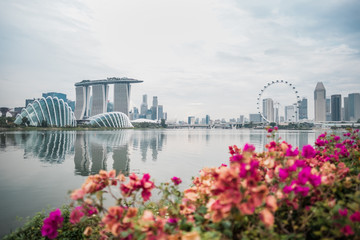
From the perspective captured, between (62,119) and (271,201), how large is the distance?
81.8 metres

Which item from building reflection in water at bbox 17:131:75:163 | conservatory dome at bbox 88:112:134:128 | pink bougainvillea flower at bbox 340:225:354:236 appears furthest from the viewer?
conservatory dome at bbox 88:112:134:128

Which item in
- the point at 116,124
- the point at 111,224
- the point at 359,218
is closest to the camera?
the point at 359,218

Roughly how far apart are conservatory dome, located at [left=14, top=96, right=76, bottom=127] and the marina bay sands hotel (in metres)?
38.2

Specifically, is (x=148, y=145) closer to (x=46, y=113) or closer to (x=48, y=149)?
(x=48, y=149)

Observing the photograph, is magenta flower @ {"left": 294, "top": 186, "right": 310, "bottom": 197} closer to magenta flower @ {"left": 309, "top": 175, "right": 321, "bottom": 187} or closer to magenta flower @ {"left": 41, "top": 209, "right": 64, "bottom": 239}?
magenta flower @ {"left": 309, "top": 175, "right": 321, "bottom": 187}

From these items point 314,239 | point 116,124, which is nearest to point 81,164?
point 314,239

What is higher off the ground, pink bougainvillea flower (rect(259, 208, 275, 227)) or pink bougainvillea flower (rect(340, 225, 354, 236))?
pink bougainvillea flower (rect(259, 208, 275, 227))

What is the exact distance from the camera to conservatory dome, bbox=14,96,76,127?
65250 mm

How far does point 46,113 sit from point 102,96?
1973 inches

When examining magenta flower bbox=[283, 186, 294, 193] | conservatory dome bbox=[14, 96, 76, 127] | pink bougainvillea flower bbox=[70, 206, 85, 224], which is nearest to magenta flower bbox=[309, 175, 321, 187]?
magenta flower bbox=[283, 186, 294, 193]

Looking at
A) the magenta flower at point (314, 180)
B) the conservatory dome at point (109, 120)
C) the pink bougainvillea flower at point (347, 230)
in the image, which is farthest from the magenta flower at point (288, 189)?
the conservatory dome at point (109, 120)

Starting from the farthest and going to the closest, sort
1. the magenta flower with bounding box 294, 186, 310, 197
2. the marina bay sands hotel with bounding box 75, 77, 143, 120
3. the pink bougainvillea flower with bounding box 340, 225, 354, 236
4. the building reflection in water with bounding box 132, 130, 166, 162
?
the marina bay sands hotel with bounding box 75, 77, 143, 120 → the building reflection in water with bounding box 132, 130, 166, 162 → the magenta flower with bounding box 294, 186, 310, 197 → the pink bougainvillea flower with bounding box 340, 225, 354, 236

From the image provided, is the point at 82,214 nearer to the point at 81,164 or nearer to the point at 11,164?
the point at 81,164

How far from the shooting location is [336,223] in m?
1.05
